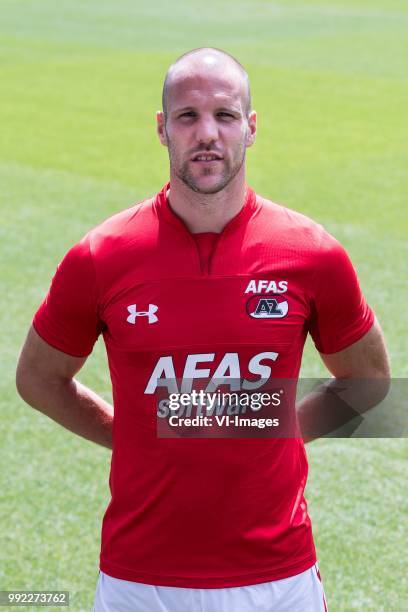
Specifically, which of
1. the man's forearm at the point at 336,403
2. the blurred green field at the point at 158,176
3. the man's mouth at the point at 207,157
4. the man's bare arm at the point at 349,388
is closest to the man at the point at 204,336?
the man's mouth at the point at 207,157

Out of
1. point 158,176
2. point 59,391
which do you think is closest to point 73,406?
point 59,391

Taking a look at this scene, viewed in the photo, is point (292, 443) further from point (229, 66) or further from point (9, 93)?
point (9, 93)

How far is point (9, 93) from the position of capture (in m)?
18.1

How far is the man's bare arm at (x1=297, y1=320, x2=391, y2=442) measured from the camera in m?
3.16

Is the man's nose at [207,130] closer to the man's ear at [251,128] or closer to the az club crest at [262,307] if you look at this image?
the man's ear at [251,128]

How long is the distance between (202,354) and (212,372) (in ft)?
0.18

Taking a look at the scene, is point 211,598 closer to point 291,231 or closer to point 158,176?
point 291,231

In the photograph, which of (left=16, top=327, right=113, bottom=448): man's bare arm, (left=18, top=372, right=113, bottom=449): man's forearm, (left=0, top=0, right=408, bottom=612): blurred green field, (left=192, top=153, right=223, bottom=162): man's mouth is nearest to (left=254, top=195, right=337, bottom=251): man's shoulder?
(left=192, top=153, right=223, bottom=162): man's mouth

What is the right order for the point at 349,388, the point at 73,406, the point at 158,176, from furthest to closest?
the point at 158,176
the point at 73,406
the point at 349,388

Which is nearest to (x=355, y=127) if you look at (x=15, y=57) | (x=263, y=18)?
(x=15, y=57)

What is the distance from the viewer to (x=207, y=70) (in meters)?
2.91

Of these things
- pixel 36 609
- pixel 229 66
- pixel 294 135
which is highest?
pixel 229 66

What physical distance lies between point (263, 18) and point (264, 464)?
29.0 meters

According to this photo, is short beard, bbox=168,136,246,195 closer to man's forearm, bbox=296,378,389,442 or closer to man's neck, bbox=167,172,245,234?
man's neck, bbox=167,172,245,234
